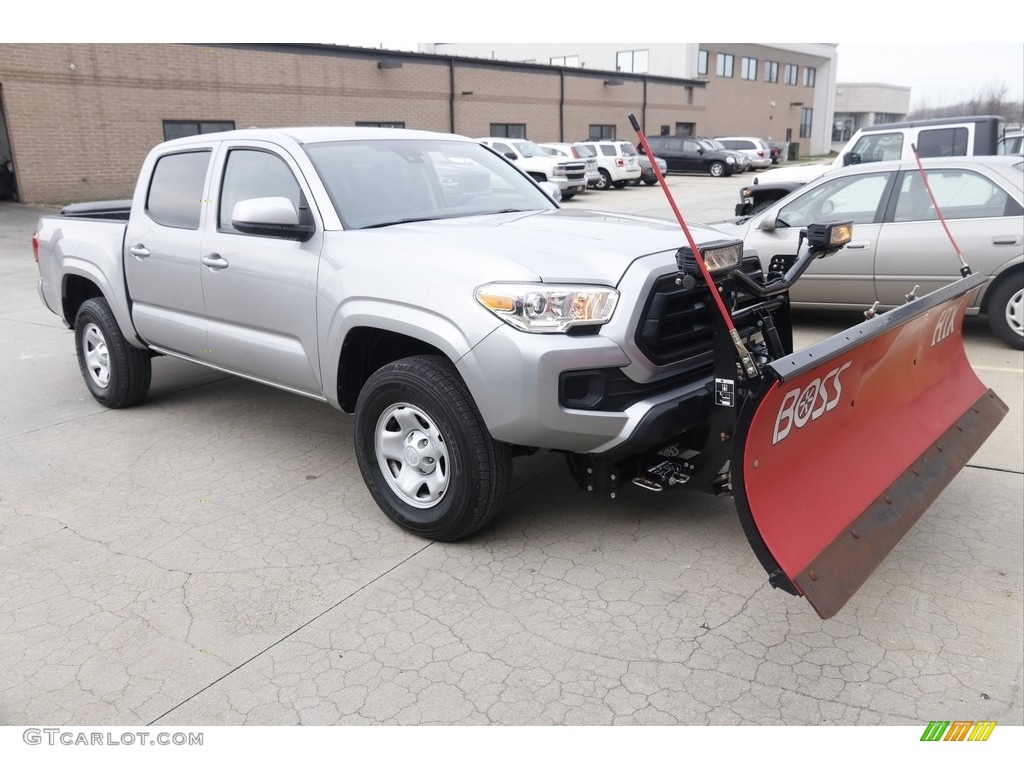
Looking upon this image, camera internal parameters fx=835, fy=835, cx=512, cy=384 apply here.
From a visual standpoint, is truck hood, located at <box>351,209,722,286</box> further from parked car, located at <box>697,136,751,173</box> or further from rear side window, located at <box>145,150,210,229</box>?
parked car, located at <box>697,136,751,173</box>

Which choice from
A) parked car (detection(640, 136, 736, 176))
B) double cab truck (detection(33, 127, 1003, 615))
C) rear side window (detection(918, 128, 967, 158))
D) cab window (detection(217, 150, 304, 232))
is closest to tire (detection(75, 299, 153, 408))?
double cab truck (detection(33, 127, 1003, 615))

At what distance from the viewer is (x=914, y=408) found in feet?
13.6

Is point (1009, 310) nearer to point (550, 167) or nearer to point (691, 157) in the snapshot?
point (550, 167)

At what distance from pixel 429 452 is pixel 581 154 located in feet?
87.2

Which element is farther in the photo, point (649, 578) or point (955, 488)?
point (955, 488)

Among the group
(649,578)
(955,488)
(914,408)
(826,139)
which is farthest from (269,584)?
(826,139)

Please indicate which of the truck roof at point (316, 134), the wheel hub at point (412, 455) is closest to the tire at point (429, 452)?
the wheel hub at point (412, 455)

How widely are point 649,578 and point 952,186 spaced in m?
5.60

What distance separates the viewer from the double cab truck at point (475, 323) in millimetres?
3393

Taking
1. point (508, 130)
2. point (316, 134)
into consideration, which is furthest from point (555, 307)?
point (508, 130)

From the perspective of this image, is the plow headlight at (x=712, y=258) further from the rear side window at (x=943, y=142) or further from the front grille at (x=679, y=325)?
the rear side window at (x=943, y=142)

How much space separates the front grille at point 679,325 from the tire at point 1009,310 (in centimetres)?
422

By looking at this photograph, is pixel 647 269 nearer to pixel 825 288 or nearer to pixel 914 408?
pixel 914 408

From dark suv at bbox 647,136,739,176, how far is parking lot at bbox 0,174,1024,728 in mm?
32492
